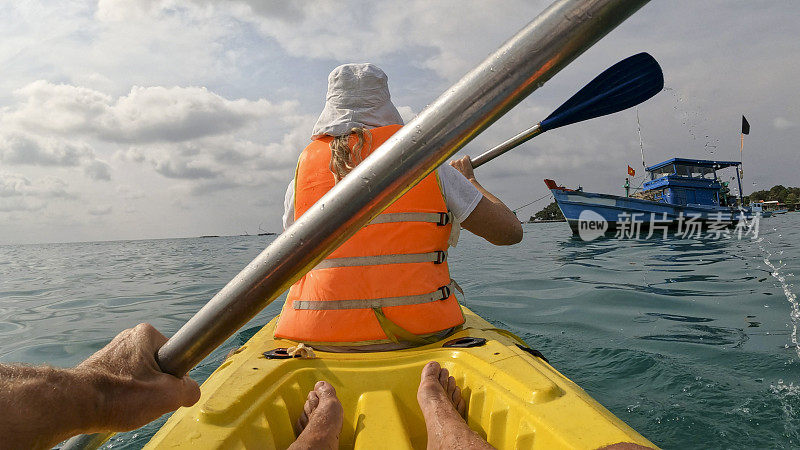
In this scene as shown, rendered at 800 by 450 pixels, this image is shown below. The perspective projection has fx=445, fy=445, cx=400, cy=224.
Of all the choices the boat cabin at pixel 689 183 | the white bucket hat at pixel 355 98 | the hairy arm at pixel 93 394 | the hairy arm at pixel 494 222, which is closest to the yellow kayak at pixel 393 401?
the hairy arm at pixel 494 222

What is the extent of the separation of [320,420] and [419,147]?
5.05 ft

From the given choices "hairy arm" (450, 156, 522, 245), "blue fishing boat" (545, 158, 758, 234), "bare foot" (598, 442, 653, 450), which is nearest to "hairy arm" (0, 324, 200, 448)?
"bare foot" (598, 442, 653, 450)

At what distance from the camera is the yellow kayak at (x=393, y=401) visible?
5.21ft

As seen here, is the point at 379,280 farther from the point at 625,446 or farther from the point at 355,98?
the point at 625,446

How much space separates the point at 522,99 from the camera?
1.98 feet

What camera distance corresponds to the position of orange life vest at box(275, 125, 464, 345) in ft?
7.48

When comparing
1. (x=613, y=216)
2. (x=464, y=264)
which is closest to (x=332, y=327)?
(x=464, y=264)

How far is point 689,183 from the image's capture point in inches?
974

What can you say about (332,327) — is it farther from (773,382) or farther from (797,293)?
(797,293)

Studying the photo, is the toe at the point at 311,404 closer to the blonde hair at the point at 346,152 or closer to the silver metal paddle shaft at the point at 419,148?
the blonde hair at the point at 346,152

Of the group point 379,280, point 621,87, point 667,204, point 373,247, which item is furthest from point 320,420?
point 667,204

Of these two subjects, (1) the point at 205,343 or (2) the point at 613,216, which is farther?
(2) the point at 613,216

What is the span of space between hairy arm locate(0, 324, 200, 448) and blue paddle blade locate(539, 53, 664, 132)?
1.63 metres

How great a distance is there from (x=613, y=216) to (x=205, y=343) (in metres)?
23.6
